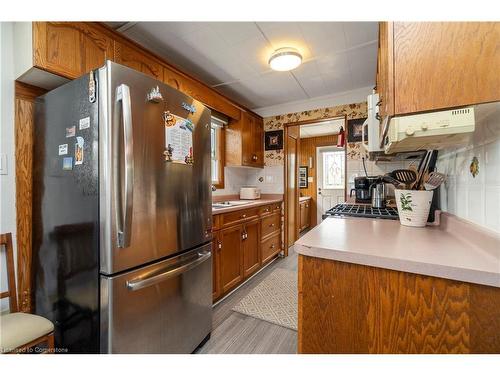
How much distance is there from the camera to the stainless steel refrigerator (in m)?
0.99

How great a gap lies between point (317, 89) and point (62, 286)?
3.00 m

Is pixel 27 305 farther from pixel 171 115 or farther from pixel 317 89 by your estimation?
pixel 317 89

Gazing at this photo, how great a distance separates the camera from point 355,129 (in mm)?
2785

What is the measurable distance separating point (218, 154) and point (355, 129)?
1.81 meters

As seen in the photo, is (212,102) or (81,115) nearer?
(81,115)

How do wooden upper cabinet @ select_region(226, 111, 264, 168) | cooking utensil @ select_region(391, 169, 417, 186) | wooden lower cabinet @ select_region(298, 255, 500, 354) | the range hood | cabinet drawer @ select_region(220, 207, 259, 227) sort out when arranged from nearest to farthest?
wooden lower cabinet @ select_region(298, 255, 500, 354), the range hood, cooking utensil @ select_region(391, 169, 417, 186), cabinet drawer @ select_region(220, 207, 259, 227), wooden upper cabinet @ select_region(226, 111, 264, 168)

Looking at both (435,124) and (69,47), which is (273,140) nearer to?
(69,47)

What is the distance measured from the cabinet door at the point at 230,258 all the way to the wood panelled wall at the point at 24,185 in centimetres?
130

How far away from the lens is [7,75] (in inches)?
51.9

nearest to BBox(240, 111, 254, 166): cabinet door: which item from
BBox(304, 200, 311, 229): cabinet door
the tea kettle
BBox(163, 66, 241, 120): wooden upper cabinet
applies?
BBox(163, 66, 241, 120): wooden upper cabinet

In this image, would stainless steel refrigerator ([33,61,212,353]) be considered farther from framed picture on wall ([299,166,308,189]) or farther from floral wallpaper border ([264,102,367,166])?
framed picture on wall ([299,166,308,189])

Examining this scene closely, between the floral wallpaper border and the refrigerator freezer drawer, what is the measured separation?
2.14 metres
